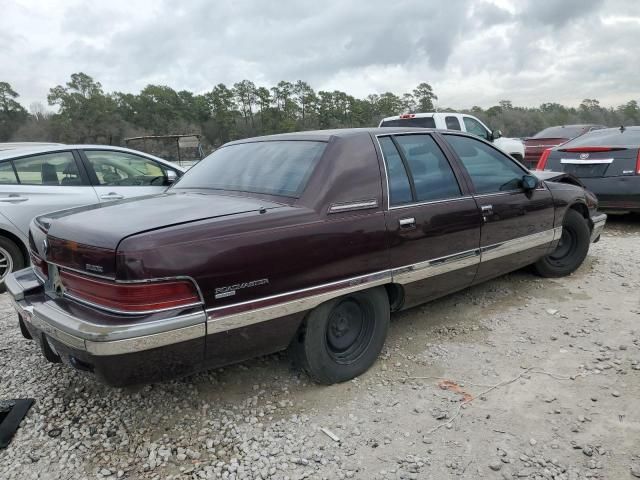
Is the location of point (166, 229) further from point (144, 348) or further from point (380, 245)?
point (380, 245)

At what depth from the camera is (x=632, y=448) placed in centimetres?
Result: 232

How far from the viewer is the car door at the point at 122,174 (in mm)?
5383

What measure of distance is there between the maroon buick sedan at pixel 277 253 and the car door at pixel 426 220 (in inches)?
0.4

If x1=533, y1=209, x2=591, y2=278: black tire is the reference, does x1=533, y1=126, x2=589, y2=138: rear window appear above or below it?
above

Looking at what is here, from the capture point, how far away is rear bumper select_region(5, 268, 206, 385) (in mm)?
2119

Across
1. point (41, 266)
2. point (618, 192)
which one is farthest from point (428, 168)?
point (618, 192)

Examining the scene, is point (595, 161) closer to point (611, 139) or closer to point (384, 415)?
point (611, 139)

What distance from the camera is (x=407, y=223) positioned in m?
3.07

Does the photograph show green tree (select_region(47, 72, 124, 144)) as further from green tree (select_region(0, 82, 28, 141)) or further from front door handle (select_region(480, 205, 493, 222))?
front door handle (select_region(480, 205, 493, 222))

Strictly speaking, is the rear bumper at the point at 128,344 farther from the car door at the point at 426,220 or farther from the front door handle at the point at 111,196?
the front door handle at the point at 111,196

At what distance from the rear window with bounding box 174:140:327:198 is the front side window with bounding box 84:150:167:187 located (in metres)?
2.21

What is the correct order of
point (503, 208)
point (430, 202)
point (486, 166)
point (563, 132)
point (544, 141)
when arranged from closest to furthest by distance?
point (430, 202), point (503, 208), point (486, 166), point (544, 141), point (563, 132)

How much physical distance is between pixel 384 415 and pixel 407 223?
1156 millimetres

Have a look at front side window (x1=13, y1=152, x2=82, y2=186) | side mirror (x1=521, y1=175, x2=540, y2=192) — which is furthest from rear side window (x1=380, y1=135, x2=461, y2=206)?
front side window (x1=13, y1=152, x2=82, y2=186)
